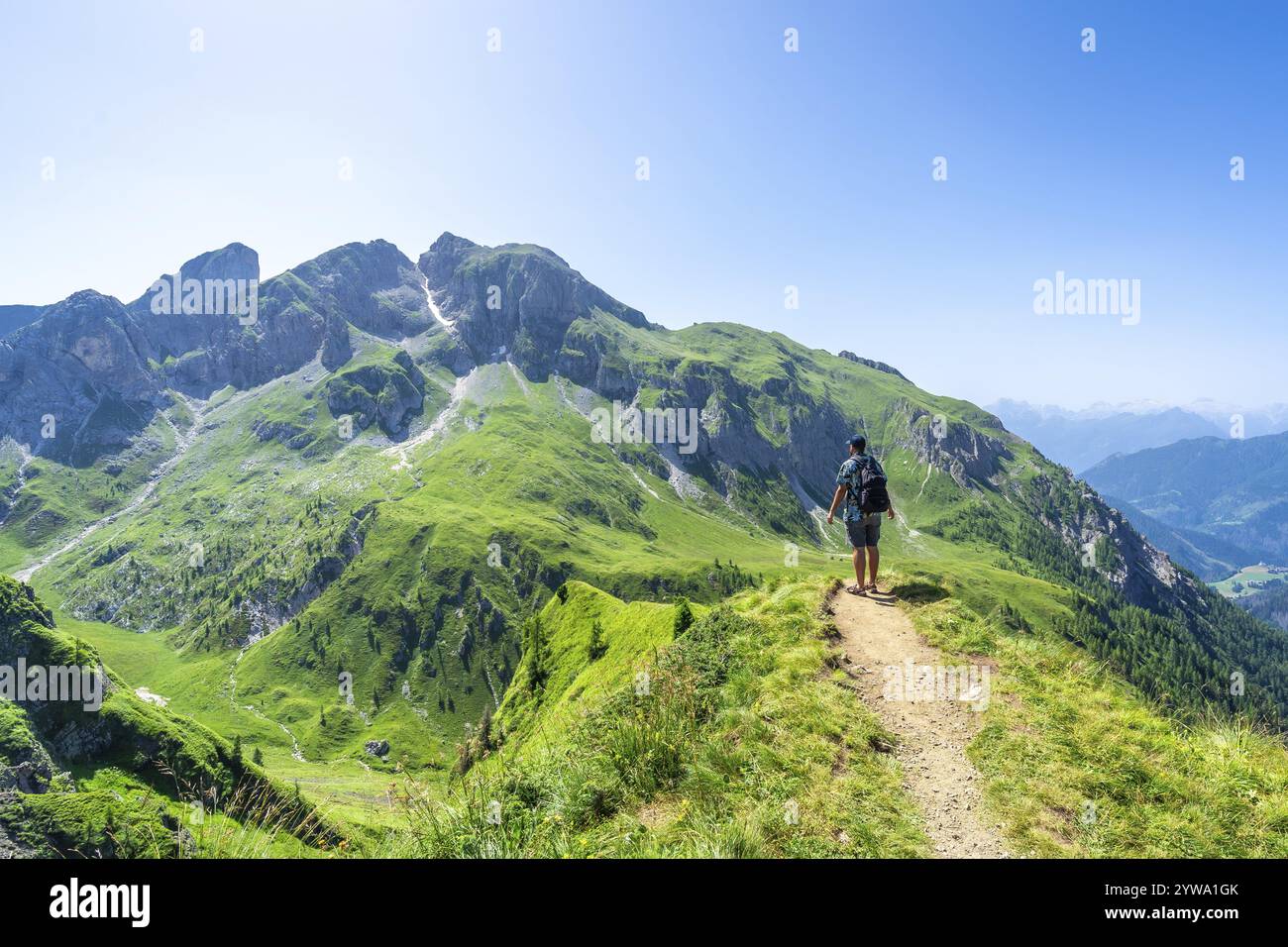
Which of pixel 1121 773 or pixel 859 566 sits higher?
pixel 859 566

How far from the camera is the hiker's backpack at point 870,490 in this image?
1708cm

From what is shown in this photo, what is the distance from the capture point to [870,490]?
17.2 meters

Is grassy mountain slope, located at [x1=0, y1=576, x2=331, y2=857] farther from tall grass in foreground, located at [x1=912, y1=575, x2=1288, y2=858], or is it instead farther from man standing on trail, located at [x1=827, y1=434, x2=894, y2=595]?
tall grass in foreground, located at [x1=912, y1=575, x2=1288, y2=858]

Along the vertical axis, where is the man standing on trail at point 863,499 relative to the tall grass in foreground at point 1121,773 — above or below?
above

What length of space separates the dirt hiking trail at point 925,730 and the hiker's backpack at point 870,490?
3.01 m

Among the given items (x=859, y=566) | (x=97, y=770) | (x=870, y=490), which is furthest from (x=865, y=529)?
(x=97, y=770)

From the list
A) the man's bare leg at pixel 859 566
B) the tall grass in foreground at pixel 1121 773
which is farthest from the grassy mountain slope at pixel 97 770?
the tall grass in foreground at pixel 1121 773

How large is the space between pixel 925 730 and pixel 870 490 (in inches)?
319

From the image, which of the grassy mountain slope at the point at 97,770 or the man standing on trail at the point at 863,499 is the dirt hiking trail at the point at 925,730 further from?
the grassy mountain slope at the point at 97,770

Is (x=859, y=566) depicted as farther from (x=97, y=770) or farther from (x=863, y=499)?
(x=97, y=770)

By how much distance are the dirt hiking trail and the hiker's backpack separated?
3.01 meters

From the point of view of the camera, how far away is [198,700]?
194 metres
